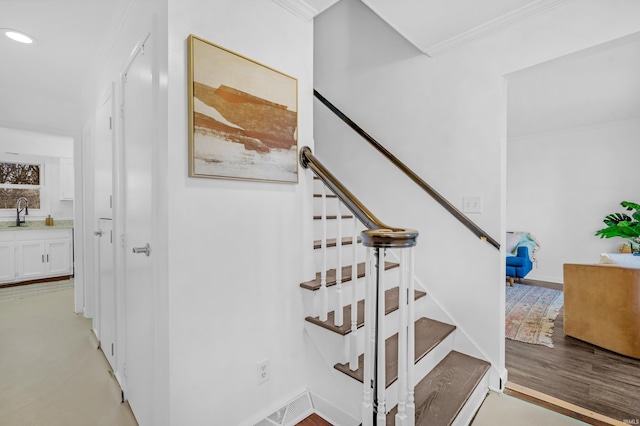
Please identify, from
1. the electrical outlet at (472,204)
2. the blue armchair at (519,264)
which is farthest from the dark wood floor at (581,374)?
the blue armchair at (519,264)

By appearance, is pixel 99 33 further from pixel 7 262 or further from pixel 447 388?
pixel 7 262

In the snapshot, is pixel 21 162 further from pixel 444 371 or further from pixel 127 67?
pixel 444 371

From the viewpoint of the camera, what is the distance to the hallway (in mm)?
1721

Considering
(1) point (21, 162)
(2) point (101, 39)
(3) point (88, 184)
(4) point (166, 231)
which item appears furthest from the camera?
(1) point (21, 162)

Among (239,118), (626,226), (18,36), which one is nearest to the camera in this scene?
(239,118)

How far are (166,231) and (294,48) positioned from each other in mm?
1284

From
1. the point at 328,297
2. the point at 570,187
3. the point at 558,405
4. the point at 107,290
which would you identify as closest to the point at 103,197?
the point at 107,290

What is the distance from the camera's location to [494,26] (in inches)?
75.4

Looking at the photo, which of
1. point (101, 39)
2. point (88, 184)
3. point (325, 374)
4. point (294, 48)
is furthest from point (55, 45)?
point (325, 374)

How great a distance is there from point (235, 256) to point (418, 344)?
1281 mm

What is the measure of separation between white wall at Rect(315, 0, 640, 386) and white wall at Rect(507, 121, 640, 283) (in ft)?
13.2

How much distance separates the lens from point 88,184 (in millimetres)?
2924

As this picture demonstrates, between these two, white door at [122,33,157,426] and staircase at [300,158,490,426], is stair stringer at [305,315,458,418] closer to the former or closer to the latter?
staircase at [300,158,490,426]

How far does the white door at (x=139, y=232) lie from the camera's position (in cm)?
144
